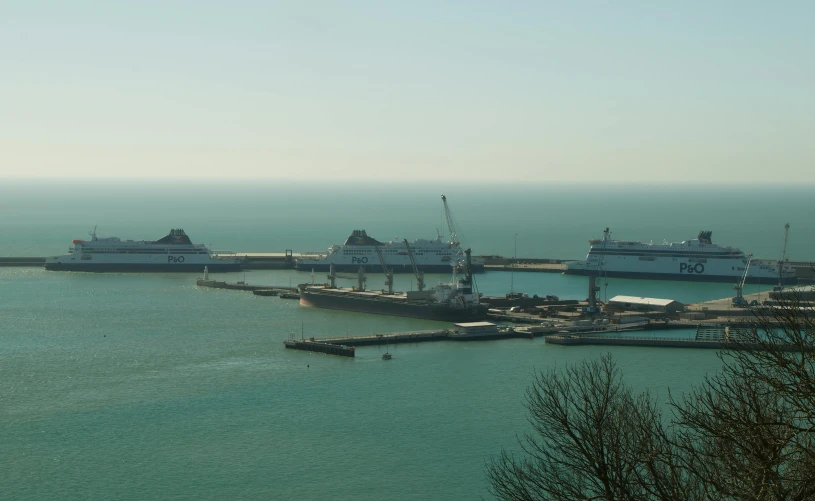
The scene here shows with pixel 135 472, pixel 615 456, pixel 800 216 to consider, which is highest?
pixel 800 216

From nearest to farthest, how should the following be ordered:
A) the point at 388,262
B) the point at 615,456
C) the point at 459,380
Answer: the point at 615,456 < the point at 459,380 < the point at 388,262

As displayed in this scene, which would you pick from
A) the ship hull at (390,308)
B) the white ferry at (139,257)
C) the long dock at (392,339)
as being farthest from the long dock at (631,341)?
the white ferry at (139,257)

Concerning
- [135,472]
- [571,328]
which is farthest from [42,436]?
[571,328]

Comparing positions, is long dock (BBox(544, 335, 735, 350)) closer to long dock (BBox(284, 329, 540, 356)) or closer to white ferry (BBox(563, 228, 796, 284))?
long dock (BBox(284, 329, 540, 356))

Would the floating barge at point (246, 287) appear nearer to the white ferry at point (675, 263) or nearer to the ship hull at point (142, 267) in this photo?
the ship hull at point (142, 267)

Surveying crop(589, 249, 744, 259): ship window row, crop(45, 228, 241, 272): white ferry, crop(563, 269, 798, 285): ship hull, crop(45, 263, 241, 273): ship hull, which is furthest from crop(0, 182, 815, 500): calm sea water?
crop(45, 228, 241, 272): white ferry

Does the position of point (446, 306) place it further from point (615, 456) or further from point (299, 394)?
point (615, 456)

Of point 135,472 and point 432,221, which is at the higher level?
point 432,221
